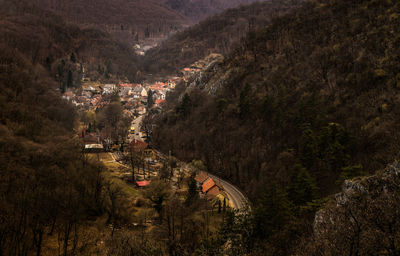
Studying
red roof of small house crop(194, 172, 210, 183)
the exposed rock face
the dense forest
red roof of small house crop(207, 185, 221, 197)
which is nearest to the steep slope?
the dense forest

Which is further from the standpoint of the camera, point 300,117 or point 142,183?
point 142,183

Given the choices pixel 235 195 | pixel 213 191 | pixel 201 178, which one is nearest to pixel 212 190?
pixel 213 191

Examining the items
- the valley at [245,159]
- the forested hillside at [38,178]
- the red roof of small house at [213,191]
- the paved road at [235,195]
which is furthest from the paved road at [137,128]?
the red roof of small house at [213,191]

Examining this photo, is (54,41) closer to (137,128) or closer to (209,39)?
(209,39)

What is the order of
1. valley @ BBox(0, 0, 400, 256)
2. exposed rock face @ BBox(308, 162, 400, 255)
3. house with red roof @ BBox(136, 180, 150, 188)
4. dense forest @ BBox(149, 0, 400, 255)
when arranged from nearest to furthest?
exposed rock face @ BBox(308, 162, 400, 255) → valley @ BBox(0, 0, 400, 256) → dense forest @ BBox(149, 0, 400, 255) → house with red roof @ BBox(136, 180, 150, 188)

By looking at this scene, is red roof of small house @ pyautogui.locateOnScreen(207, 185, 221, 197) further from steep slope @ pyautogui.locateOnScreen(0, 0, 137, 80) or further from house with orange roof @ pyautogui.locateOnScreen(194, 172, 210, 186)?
steep slope @ pyautogui.locateOnScreen(0, 0, 137, 80)

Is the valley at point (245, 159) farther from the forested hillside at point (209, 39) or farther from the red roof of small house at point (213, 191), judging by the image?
the forested hillside at point (209, 39)

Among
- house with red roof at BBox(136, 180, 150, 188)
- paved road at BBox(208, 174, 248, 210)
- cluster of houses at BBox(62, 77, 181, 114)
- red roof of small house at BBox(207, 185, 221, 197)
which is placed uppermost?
cluster of houses at BBox(62, 77, 181, 114)
